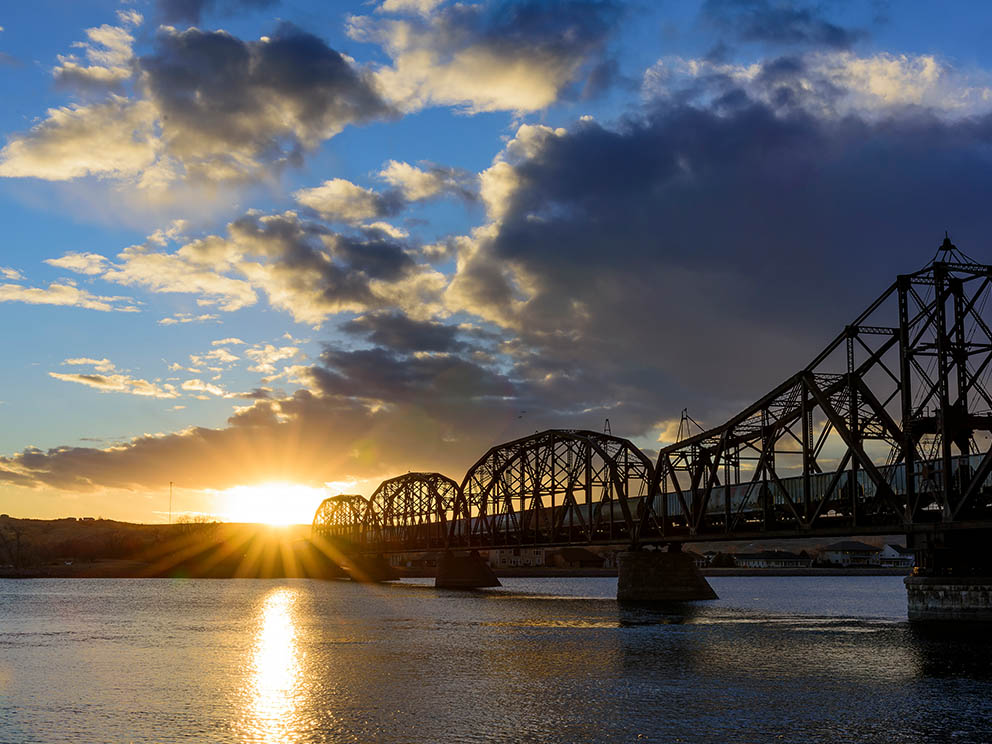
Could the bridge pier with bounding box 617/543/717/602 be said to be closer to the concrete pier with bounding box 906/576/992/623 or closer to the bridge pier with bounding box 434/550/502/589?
the concrete pier with bounding box 906/576/992/623

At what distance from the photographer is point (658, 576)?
11838 cm

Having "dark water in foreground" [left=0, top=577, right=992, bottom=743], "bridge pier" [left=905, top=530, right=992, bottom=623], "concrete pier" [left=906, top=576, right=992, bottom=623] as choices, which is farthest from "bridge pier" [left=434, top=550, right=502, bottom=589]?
"bridge pier" [left=905, top=530, right=992, bottom=623]

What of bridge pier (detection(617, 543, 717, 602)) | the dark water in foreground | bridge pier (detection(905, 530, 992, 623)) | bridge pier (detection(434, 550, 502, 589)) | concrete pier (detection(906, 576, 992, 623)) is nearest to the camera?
the dark water in foreground

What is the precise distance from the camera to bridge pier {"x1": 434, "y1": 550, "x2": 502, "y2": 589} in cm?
18762

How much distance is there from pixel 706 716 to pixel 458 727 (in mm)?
9461

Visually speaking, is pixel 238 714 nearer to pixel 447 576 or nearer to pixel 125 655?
pixel 125 655

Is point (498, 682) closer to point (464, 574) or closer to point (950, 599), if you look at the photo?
point (950, 599)

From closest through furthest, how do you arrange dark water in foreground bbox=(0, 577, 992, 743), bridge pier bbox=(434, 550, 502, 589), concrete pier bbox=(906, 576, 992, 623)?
dark water in foreground bbox=(0, 577, 992, 743)
concrete pier bbox=(906, 576, 992, 623)
bridge pier bbox=(434, 550, 502, 589)

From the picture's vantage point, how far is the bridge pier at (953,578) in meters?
65.1

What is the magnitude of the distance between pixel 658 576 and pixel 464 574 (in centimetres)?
7662

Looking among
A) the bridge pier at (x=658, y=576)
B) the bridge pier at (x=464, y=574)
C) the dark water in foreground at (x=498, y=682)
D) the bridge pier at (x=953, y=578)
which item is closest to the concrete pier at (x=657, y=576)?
the bridge pier at (x=658, y=576)

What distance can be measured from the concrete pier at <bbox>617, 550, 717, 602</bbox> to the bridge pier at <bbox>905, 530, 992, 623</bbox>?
1893 inches

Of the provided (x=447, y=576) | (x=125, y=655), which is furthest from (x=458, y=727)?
(x=447, y=576)

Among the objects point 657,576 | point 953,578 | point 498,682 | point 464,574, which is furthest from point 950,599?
point 464,574
